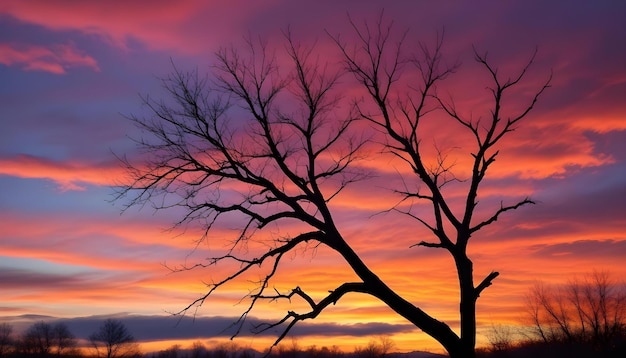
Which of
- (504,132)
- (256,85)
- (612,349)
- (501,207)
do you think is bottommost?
(612,349)

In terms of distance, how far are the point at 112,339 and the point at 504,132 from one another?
111596mm

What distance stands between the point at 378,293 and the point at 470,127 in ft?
16.3

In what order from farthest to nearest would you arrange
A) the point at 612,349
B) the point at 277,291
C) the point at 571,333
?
the point at 571,333 < the point at 612,349 < the point at 277,291

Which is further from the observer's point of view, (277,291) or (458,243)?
(458,243)

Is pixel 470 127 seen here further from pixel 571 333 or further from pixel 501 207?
pixel 571 333

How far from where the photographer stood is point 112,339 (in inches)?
4510

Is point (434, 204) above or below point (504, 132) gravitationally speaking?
below

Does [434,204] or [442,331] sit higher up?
[434,204]

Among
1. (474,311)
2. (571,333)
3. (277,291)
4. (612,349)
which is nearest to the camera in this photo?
(277,291)

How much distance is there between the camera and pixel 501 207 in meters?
15.7

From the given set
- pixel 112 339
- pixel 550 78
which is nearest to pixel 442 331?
pixel 550 78

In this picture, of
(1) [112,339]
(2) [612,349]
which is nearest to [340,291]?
(2) [612,349]

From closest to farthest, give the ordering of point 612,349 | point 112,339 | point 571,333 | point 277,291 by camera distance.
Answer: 1. point 277,291
2. point 612,349
3. point 571,333
4. point 112,339

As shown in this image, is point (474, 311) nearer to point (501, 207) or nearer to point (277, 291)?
point (501, 207)
